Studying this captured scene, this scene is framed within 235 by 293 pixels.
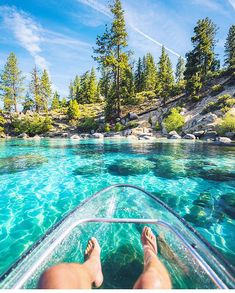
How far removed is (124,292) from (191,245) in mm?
1277

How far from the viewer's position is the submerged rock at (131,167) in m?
8.04

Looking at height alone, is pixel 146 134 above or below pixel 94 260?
above

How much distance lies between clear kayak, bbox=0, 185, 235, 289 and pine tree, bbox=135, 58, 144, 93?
48416 mm

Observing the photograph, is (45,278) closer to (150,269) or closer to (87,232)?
(150,269)

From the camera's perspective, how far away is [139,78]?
50.8 m

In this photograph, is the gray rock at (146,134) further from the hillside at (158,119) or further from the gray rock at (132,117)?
the gray rock at (132,117)

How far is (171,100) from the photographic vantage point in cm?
3359

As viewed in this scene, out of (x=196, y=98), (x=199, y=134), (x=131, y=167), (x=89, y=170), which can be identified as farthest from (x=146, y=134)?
(x=89, y=170)

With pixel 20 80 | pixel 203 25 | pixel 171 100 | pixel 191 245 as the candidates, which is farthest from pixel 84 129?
pixel 191 245

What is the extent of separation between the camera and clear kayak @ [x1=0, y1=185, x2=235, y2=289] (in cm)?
187

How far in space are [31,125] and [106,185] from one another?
3372 cm

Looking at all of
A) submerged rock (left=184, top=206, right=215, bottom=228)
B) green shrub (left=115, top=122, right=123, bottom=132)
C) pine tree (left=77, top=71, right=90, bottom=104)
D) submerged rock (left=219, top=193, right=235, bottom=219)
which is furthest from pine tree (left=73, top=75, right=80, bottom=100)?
submerged rock (left=184, top=206, right=215, bottom=228)

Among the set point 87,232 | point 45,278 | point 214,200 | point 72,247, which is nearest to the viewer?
point 45,278

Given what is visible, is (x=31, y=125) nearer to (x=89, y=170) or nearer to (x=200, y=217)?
(x=89, y=170)
